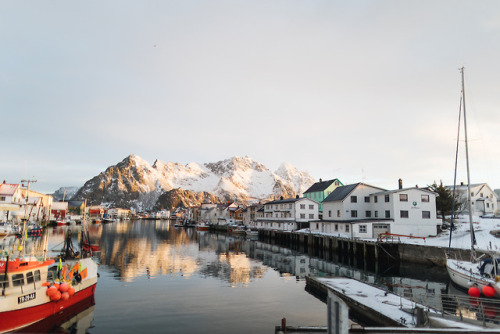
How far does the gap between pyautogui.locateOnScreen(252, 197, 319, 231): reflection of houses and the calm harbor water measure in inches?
1386

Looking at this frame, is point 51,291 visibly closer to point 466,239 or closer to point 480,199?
point 466,239

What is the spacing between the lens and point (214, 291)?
30922 millimetres

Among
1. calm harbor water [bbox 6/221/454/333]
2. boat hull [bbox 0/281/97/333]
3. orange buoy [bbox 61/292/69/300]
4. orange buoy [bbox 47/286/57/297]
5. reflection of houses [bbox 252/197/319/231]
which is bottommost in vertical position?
calm harbor water [bbox 6/221/454/333]

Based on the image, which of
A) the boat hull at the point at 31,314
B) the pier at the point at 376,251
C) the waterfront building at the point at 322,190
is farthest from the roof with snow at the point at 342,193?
the boat hull at the point at 31,314

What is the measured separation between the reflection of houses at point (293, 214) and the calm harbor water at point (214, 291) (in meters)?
35.2

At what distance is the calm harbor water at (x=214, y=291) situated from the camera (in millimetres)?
21938

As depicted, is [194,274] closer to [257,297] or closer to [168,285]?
[168,285]

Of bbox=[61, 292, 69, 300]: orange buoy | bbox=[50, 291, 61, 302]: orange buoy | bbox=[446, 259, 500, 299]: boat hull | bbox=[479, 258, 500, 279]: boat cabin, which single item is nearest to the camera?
bbox=[50, 291, 61, 302]: orange buoy

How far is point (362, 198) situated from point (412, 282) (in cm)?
3527

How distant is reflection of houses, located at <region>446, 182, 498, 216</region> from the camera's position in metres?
80.0

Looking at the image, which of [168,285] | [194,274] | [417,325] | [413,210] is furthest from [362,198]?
[417,325]

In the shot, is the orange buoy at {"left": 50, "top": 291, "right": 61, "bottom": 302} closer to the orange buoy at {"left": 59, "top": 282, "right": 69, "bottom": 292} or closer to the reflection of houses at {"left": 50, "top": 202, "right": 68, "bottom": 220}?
the orange buoy at {"left": 59, "top": 282, "right": 69, "bottom": 292}

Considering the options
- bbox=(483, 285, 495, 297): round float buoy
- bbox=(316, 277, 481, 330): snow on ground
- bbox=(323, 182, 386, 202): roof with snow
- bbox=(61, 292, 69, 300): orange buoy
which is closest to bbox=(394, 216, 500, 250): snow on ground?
bbox=(483, 285, 495, 297): round float buoy

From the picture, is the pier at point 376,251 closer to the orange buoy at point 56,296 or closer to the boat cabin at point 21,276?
the orange buoy at point 56,296
